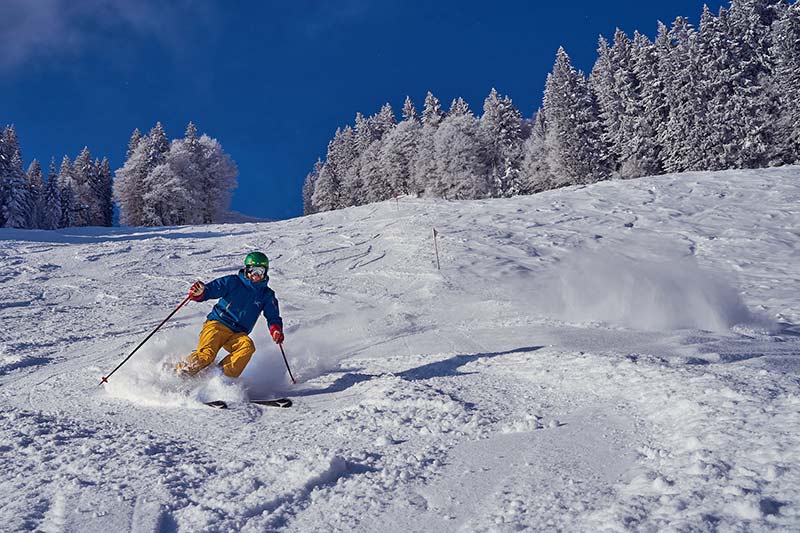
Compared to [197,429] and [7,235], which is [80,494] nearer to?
[197,429]

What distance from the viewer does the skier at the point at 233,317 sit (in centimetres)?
535

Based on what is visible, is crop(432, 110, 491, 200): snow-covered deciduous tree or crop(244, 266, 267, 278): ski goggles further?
crop(432, 110, 491, 200): snow-covered deciduous tree

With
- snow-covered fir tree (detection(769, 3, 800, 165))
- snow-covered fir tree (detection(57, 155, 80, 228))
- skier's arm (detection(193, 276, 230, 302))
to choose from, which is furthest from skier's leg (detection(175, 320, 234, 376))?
snow-covered fir tree (detection(57, 155, 80, 228))

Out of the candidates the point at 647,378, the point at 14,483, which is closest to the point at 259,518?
the point at 14,483

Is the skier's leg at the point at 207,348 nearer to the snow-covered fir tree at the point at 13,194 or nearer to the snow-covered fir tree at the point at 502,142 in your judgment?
the snow-covered fir tree at the point at 502,142

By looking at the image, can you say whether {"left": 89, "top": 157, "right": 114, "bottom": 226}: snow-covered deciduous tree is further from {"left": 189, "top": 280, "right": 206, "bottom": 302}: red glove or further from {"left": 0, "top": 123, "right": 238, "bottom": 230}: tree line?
{"left": 189, "top": 280, "right": 206, "bottom": 302}: red glove

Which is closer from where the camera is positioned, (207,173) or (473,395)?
(473,395)

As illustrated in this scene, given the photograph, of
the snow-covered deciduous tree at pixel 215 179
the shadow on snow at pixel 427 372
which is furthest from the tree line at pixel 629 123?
the shadow on snow at pixel 427 372

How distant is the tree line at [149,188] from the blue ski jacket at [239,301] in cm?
4339

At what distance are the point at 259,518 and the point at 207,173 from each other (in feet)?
173

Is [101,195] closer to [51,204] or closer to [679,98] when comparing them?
[51,204]

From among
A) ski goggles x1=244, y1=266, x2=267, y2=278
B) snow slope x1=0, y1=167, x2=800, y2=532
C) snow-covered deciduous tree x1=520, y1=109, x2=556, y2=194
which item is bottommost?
snow slope x1=0, y1=167, x2=800, y2=532

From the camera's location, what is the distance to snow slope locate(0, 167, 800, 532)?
8.29 ft

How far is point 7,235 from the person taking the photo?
20.1 meters
